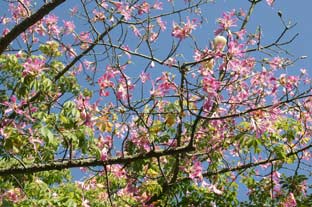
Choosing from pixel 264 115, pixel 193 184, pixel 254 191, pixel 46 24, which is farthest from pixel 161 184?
pixel 46 24

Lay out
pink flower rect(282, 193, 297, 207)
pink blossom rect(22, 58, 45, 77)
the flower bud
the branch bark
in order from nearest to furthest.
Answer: pink blossom rect(22, 58, 45, 77) < the flower bud < the branch bark < pink flower rect(282, 193, 297, 207)

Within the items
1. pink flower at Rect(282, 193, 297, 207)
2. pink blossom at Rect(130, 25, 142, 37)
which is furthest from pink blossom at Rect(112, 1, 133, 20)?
pink flower at Rect(282, 193, 297, 207)

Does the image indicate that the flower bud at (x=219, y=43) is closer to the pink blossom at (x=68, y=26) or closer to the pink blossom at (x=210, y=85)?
the pink blossom at (x=210, y=85)

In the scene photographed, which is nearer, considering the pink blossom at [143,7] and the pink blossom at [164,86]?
the pink blossom at [164,86]

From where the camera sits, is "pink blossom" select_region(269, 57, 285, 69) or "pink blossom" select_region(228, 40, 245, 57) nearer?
"pink blossom" select_region(228, 40, 245, 57)

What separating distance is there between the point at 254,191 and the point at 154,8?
2.83 meters

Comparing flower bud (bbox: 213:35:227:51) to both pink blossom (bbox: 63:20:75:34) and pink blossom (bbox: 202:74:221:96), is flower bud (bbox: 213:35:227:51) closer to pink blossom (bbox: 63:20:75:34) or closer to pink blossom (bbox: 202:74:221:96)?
pink blossom (bbox: 202:74:221:96)

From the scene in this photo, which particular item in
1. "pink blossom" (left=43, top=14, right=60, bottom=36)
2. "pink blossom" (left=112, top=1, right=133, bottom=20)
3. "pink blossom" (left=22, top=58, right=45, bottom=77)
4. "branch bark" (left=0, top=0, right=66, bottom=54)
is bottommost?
"pink blossom" (left=22, top=58, right=45, bottom=77)

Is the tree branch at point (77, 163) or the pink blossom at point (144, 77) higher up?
the pink blossom at point (144, 77)

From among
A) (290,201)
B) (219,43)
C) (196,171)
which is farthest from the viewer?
(290,201)

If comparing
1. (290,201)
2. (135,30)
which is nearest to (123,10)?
(135,30)

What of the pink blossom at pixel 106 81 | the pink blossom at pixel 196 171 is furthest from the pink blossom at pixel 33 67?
the pink blossom at pixel 196 171

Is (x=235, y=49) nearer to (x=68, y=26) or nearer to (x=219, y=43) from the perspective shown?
(x=219, y=43)

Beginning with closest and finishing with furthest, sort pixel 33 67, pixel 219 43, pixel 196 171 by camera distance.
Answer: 1. pixel 33 67
2. pixel 219 43
3. pixel 196 171
